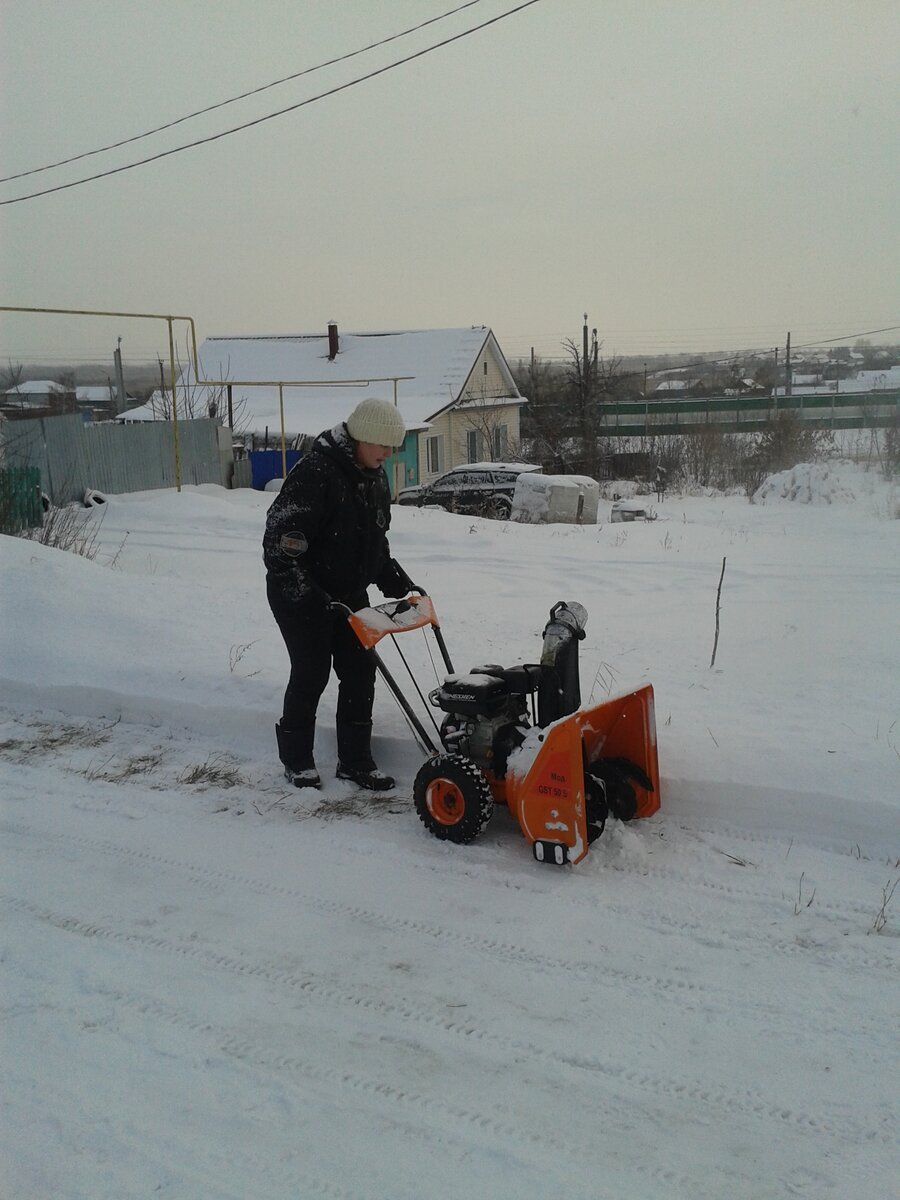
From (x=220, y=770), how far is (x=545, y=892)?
2.09 metres

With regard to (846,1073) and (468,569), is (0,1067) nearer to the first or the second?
(846,1073)

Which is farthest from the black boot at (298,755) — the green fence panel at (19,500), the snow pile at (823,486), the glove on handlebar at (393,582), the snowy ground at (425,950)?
the snow pile at (823,486)

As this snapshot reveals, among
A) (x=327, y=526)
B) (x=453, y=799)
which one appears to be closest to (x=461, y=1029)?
(x=453, y=799)

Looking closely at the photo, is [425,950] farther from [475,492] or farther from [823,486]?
[823,486]

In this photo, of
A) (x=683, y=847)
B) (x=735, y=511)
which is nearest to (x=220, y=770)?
(x=683, y=847)

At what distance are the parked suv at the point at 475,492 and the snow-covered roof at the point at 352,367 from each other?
28.1 feet

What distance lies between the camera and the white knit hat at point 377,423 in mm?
4645

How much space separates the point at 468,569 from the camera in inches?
429

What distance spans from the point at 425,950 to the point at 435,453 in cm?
3063

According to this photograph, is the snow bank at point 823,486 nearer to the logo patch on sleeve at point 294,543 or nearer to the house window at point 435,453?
the house window at point 435,453

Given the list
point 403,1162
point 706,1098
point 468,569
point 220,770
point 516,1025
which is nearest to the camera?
point 403,1162

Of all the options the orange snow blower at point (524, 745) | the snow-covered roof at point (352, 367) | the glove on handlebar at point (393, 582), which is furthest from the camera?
the snow-covered roof at point (352, 367)

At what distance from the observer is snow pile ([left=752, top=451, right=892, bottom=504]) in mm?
19188

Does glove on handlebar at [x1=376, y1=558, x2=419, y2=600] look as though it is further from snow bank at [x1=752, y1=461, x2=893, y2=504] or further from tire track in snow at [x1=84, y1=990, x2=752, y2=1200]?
snow bank at [x1=752, y1=461, x2=893, y2=504]
